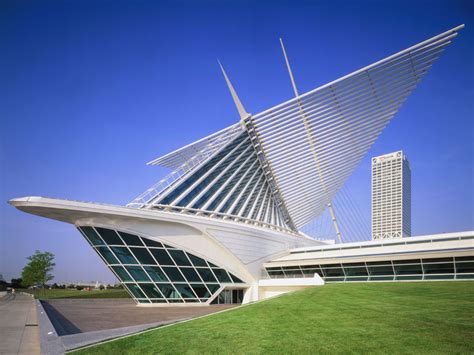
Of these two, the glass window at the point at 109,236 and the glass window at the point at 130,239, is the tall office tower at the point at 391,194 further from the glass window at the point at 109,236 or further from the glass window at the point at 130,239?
the glass window at the point at 109,236

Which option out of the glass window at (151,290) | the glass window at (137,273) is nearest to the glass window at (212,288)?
the glass window at (151,290)

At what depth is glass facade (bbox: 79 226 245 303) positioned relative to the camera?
25547mm

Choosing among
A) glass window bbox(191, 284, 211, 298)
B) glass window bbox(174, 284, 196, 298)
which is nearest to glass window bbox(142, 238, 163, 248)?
glass window bbox(174, 284, 196, 298)

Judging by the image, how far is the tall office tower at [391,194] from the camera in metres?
161

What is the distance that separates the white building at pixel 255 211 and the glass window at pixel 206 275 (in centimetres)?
8

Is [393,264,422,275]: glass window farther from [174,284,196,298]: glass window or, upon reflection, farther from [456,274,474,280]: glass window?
[174,284,196,298]: glass window

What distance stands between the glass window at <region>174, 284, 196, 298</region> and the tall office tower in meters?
144

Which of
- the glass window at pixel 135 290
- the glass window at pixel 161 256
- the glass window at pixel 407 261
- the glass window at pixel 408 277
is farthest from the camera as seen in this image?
the glass window at pixel 135 290

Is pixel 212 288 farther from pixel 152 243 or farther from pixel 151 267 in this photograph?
pixel 152 243

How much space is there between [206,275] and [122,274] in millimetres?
6251

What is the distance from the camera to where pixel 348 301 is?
15.0 m

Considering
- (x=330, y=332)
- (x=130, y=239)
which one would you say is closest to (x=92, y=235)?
(x=130, y=239)

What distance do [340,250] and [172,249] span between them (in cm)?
1731

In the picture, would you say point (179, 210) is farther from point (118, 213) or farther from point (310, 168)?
point (310, 168)
